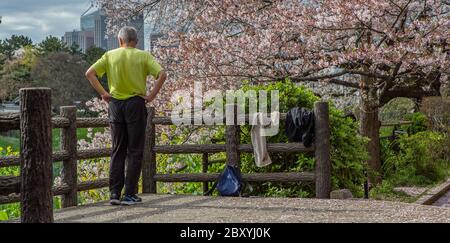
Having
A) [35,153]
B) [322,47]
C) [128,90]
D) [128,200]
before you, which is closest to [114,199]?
[128,200]

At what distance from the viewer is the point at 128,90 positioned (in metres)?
8.53

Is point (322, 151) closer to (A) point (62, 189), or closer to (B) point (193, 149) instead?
(B) point (193, 149)

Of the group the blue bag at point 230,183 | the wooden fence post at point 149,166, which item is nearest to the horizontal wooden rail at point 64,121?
the wooden fence post at point 149,166

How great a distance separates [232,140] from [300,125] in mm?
1071

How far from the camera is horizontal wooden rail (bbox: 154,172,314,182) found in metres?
9.88

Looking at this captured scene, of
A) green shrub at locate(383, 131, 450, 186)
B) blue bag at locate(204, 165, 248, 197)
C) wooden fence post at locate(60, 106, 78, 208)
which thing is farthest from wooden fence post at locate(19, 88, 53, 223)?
green shrub at locate(383, 131, 450, 186)

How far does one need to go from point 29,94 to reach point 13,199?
3.40 metres

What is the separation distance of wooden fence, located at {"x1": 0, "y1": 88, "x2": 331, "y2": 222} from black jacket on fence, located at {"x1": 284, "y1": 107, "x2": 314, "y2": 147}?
3.4 inches

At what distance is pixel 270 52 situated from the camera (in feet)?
48.2

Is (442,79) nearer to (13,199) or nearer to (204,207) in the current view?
(204,207)

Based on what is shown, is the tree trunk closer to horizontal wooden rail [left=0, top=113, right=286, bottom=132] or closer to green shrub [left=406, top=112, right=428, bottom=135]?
green shrub [left=406, top=112, right=428, bottom=135]

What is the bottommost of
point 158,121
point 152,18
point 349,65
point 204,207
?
point 204,207

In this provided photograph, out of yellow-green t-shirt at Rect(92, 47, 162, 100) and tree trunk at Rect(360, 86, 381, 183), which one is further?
tree trunk at Rect(360, 86, 381, 183)
